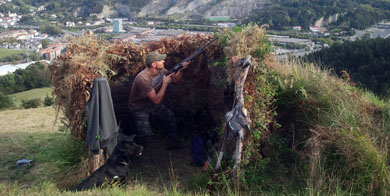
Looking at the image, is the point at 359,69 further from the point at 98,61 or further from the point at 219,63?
the point at 98,61

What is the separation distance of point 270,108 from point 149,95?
2113 millimetres

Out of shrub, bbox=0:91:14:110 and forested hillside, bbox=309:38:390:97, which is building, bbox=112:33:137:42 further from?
shrub, bbox=0:91:14:110

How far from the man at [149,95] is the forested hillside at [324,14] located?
18202mm

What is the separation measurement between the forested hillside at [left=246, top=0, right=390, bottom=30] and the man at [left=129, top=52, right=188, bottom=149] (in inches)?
717

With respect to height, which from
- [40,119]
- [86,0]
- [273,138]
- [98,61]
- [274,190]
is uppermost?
[86,0]

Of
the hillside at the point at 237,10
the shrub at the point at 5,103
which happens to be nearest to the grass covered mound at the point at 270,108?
the hillside at the point at 237,10

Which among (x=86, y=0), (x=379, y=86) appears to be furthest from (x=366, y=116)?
(x=86, y=0)

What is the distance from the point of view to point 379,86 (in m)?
12.0

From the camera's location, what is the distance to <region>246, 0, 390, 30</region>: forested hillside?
25.0 m

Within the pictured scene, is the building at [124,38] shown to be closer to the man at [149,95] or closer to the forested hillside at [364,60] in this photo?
the man at [149,95]

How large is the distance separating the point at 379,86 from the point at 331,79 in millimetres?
6998

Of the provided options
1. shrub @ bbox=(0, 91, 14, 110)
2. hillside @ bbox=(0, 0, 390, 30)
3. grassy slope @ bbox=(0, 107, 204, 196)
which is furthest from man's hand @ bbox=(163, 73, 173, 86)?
shrub @ bbox=(0, 91, 14, 110)

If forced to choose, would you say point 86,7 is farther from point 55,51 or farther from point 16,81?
point 55,51

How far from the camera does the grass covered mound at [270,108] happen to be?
4668 millimetres
